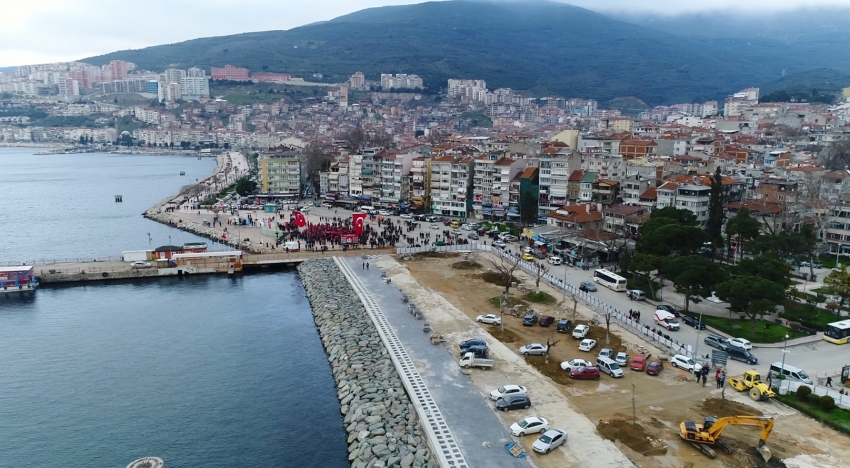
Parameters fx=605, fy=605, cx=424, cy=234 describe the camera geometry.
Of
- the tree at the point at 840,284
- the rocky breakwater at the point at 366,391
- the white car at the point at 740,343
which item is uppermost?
the tree at the point at 840,284

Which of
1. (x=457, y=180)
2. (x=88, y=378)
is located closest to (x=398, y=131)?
(x=457, y=180)

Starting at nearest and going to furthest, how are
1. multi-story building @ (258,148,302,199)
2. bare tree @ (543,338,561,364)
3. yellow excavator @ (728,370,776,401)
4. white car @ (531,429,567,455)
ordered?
white car @ (531,429,567,455), yellow excavator @ (728,370,776,401), bare tree @ (543,338,561,364), multi-story building @ (258,148,302,199)

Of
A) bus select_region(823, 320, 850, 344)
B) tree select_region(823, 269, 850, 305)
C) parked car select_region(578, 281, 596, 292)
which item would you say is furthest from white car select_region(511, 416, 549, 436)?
tree select_region(823, 269, 850, 305)

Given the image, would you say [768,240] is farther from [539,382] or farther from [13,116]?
[13,116]

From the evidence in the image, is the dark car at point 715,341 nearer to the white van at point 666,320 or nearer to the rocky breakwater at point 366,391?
the white van at point 666,320

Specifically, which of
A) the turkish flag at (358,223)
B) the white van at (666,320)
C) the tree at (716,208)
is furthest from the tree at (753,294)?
the turkish flag at (358,223)

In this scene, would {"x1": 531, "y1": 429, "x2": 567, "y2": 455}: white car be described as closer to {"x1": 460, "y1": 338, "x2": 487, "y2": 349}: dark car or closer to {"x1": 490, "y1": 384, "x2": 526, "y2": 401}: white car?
{"x1": 490, "y1": 384, "x2": 526, "y2": 401}: white car
